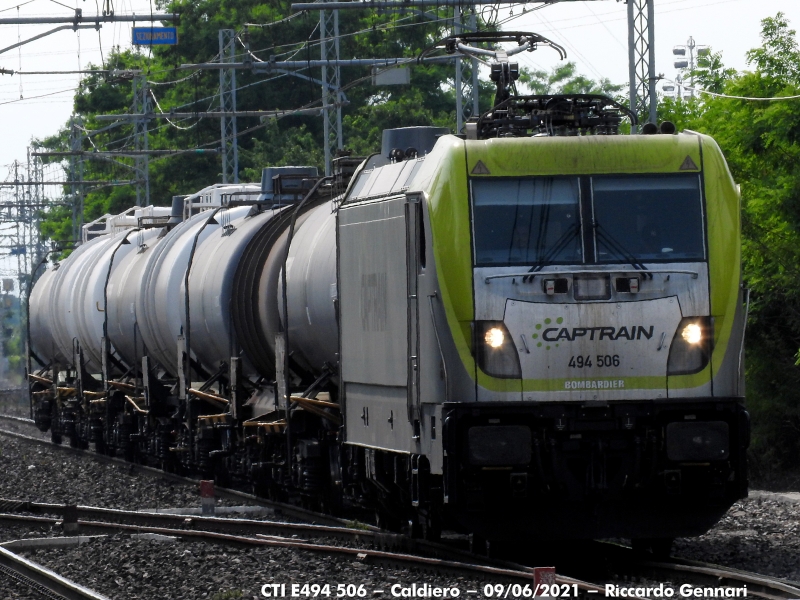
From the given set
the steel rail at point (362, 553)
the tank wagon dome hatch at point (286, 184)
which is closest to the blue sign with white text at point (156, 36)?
the tank wagon dome hatch at point (286, 184)

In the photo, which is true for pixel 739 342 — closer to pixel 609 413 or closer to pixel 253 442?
pixel 609 413

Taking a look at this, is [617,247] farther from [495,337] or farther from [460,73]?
[460,73]

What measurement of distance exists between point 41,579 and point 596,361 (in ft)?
15.5

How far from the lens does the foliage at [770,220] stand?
80.3ft

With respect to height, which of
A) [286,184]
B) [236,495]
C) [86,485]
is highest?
[286,184]

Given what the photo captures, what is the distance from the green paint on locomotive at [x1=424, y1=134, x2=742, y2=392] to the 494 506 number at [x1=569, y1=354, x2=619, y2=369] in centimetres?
15

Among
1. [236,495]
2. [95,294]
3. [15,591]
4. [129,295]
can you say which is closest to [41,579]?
[15,591]

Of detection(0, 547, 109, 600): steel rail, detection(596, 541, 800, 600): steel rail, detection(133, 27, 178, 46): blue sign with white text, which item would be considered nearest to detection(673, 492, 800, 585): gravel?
detection(596, 541, 800, 600): steel rail

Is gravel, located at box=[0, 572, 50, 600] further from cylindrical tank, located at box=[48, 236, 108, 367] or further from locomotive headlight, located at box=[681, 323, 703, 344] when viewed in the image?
cylindrical tank, located at box=[48, 236, 108, 367]

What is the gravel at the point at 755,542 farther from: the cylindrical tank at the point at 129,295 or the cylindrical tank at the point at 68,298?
the cylindrical tank at the point at 68,298

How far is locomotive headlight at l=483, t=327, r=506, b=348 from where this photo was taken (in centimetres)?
1134

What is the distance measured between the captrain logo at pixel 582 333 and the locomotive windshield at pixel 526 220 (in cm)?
52

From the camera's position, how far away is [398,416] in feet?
41.0

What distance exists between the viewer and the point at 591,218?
1172cm
